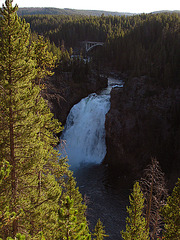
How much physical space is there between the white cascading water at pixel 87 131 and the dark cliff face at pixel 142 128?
242 centimetres

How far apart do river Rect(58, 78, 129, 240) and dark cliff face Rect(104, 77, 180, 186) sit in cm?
250

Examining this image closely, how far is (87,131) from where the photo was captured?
39.5 metres

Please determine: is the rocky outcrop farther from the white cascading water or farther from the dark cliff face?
the dark cliff face

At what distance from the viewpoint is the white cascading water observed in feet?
121

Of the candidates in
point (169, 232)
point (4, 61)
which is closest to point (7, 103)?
point (4, 61)

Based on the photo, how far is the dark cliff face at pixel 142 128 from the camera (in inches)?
1240

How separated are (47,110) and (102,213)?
17.4m

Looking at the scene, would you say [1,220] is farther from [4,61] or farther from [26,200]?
[4,61]

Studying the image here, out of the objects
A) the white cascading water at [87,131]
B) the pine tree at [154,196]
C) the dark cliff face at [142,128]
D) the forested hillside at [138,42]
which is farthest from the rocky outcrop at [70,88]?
the pine tree at [154,196]

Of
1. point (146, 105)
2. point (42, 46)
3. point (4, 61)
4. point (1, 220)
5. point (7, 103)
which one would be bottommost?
point (146, 105)

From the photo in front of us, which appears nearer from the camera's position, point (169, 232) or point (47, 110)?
point (47, 110)

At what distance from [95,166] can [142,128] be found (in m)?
9.70

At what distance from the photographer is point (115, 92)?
3728cm

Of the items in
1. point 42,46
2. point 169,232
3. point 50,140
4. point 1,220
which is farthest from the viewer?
point 169,232
